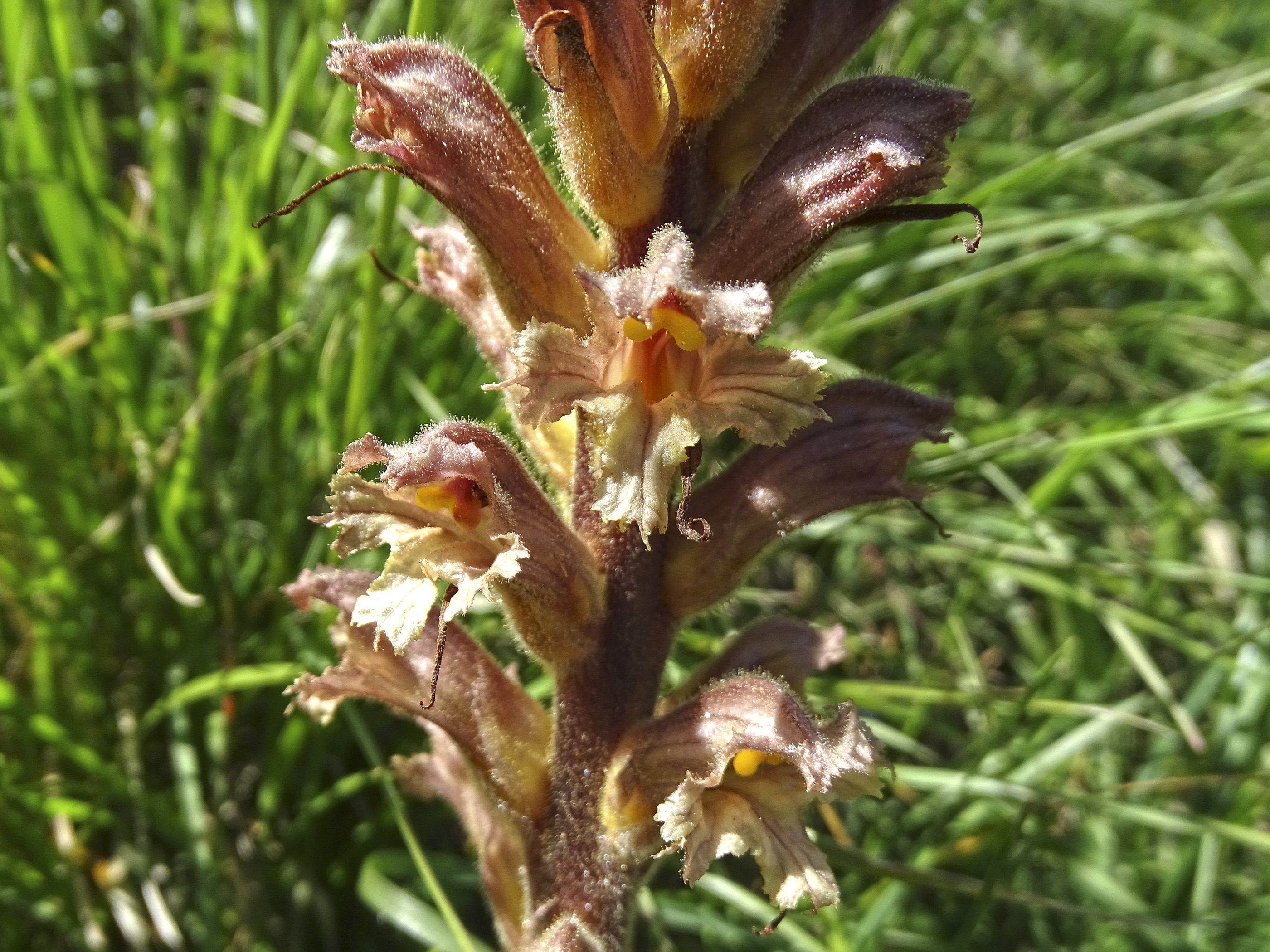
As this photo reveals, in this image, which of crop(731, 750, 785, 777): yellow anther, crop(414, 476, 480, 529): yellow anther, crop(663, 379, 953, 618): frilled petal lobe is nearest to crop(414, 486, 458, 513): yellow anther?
crop(414, 476, 480, 529): yellow anther

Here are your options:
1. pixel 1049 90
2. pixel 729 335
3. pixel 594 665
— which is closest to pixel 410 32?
pixel 729 335

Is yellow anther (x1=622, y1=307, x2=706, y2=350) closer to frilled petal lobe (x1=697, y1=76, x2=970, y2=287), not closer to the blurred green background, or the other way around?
frilled petal lobe (x1=697, y1=76, x2=970, y2=287)

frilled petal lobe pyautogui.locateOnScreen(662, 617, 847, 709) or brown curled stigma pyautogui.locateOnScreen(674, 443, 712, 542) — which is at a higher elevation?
brown curled stigma pyautogui.locateOnScreen(674, 443, 712, 542)

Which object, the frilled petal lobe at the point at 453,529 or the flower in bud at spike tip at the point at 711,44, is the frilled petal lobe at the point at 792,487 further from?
the flower in bud at spike tip at the point at 711,44

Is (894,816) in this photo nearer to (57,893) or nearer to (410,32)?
(57,893)

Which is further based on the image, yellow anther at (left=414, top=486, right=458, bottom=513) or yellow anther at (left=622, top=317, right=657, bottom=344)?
yellow anther at (left=414, top=486, right=458, bottom=513)

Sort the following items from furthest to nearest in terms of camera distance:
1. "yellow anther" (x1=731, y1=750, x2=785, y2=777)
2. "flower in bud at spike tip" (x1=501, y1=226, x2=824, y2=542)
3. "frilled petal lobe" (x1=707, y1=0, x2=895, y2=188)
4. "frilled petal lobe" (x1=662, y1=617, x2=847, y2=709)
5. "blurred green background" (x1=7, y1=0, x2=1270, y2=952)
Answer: "blurred green background" (x1=7, y1=0, x2=1270, y2=952) → "frilled petal lobe" (x1=662, y1=617, x2=847, y2=709) → "frilled petal lobe" (x1=707, y1=0, x2=895, y2=188) → "yellow anther" (x1=731, y1=750, x2=785, y2=777) → "flower in bud at spike tip" (x1=501, y1=226, x2=824, y2=542)
